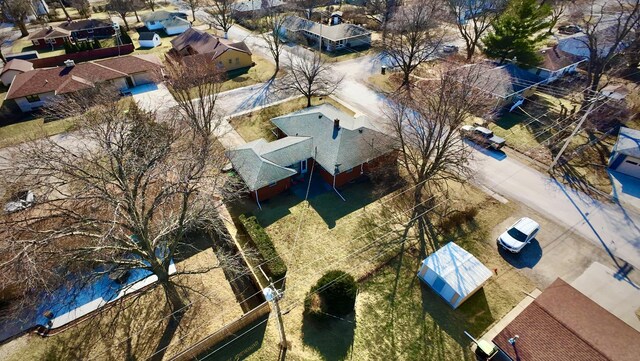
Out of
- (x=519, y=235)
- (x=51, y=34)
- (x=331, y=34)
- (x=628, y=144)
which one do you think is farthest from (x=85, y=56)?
(x=628, y=144)

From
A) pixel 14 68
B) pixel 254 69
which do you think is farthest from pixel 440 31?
pixel 14 68

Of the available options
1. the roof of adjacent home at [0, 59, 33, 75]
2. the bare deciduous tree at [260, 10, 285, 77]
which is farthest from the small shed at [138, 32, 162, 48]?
the bare deciduous tree at [260, 10, 285, 77]

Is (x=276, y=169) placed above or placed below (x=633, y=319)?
above

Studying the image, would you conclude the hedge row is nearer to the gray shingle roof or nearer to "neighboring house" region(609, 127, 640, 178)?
the gray shingle roof

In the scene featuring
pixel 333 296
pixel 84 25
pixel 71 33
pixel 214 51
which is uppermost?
pixel 84 25

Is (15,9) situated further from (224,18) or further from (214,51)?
(214,51)

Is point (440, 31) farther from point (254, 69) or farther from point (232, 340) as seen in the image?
point (232, 340)

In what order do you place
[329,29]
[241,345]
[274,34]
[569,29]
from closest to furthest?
[241,345], [274,34], [329,29], [569,29]
